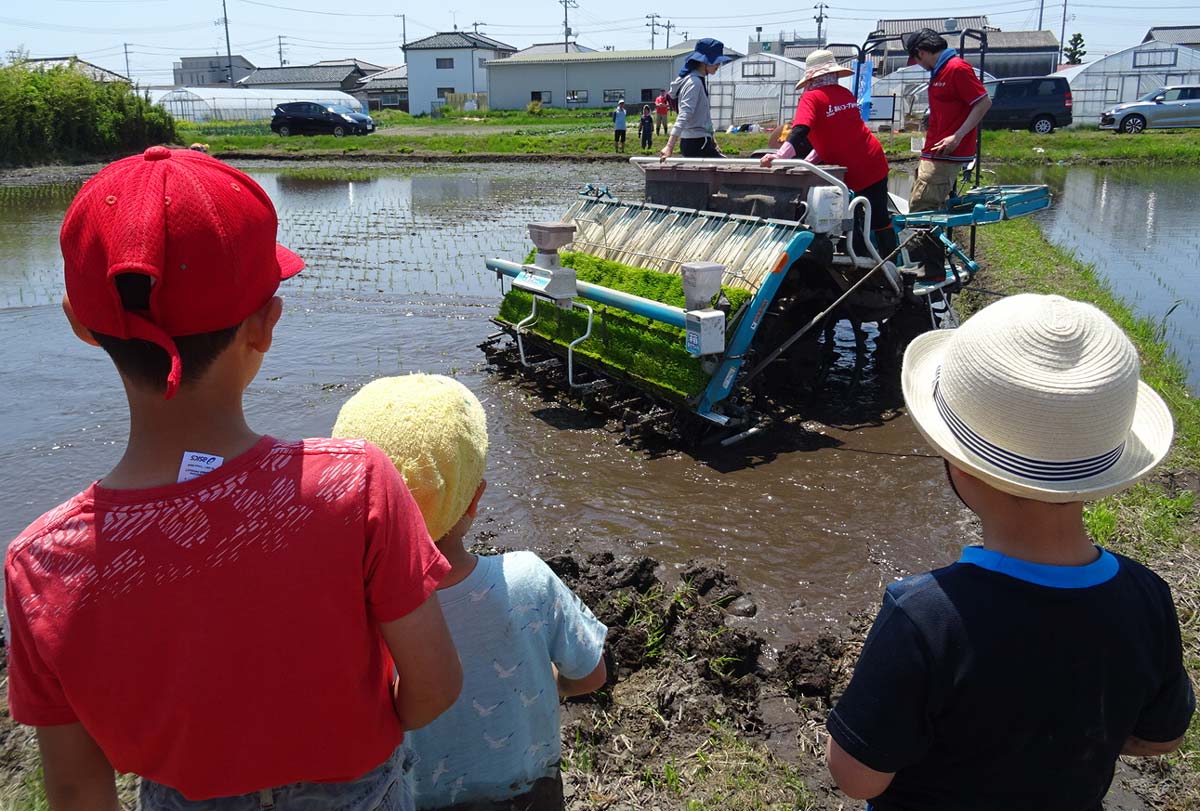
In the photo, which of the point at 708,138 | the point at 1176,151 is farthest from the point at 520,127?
the point at 708,138

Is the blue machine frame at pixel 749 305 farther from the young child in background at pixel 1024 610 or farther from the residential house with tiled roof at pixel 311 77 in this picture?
the residential house with tiled roof at pixel 311 77

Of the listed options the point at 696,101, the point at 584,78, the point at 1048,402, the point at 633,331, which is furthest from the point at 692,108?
the point at 584,78

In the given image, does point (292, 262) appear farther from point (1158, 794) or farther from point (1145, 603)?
point (1158, 794)

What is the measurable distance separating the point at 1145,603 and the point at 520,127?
150ft

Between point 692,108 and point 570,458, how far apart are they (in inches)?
164

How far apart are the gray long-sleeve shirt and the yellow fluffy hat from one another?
7.07 metres

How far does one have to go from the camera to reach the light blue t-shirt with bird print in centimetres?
186

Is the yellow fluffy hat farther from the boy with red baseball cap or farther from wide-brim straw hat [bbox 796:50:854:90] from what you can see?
wide-brim straw hat [bbox 796:50:854:90]

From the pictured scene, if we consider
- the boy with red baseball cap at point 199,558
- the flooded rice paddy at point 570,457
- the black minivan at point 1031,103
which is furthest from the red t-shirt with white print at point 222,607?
the black minivan at point 1031,103

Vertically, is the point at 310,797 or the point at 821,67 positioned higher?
the point at 821,67

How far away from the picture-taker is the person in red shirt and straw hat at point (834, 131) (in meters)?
6.96

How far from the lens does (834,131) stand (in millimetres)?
7020

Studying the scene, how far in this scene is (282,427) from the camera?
6.69 metres

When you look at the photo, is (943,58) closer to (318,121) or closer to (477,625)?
(477,625)
